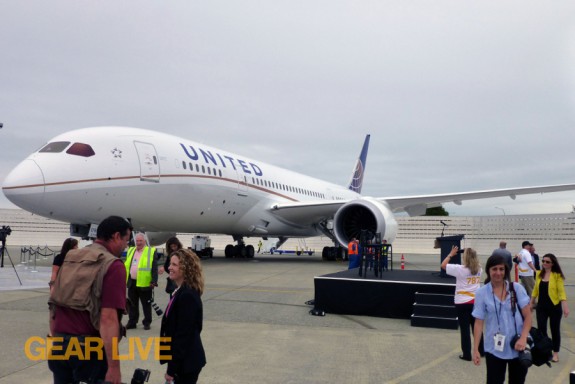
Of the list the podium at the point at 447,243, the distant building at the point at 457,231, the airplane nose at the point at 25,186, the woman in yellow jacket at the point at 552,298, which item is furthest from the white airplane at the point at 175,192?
the distant building at the point at 457,231

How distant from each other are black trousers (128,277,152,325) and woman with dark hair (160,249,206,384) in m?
3.74

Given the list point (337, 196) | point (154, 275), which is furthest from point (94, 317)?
point (337, 196)

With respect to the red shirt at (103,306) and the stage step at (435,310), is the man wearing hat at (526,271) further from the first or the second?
the red shirt at (103,306)

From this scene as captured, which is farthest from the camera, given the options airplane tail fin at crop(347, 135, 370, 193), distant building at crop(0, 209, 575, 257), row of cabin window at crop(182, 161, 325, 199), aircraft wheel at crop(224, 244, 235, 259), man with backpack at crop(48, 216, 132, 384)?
distant building at crop(0, 209, 575, 257)

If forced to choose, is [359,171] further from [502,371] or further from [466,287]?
[502,371]

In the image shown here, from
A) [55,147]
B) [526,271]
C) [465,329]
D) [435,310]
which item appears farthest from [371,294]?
[55,147]

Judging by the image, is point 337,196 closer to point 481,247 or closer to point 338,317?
point 481,247

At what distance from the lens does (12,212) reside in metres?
40.2

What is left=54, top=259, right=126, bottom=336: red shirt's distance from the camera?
2627 millimetres

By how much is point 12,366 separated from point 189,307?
2.72 metres

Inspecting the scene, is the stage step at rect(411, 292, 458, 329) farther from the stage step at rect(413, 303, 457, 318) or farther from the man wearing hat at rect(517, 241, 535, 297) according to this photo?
the man wearing hat at rect(517, 241, 535, 297)

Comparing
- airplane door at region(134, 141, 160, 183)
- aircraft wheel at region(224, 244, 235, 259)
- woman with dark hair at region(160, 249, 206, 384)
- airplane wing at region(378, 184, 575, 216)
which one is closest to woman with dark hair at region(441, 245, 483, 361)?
woman with dark hair at region(160, 249, 206, 384)

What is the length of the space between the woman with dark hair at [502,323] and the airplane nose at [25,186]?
10.2 meters

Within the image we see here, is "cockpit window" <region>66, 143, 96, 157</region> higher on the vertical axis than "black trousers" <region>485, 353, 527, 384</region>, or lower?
higher
